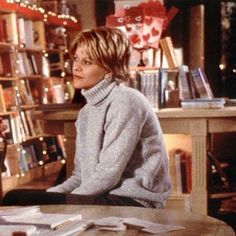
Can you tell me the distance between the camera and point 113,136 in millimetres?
1859

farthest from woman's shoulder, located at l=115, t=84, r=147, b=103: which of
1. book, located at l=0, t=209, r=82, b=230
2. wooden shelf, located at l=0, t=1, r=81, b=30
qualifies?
wooden shelf, located at l=0, t=1, r=81, b=30

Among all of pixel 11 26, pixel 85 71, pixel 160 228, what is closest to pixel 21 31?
pixel 11 26

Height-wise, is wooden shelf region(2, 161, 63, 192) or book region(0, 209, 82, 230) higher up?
book region(0, 209, 82, 230)

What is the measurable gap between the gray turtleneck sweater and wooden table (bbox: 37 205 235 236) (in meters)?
0.30

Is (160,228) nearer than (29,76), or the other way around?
(160,228)

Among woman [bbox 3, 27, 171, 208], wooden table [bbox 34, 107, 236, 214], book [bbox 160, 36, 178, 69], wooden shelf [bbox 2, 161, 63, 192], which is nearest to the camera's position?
woman [bbox 3, 27, 171, 208]

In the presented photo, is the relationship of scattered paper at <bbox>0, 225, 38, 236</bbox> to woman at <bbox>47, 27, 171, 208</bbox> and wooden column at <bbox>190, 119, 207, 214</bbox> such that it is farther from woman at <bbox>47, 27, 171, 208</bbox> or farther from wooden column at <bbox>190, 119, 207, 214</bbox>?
wooden column at <bbox>190, 119, 207, 214</bbox>

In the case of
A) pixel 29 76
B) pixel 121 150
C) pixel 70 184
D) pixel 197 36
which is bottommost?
pixel 70 184

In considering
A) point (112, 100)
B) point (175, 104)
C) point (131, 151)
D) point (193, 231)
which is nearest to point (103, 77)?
point (112, 100)

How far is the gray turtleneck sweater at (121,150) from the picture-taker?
1.83 metres

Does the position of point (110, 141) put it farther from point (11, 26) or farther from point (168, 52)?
point (11, 26)

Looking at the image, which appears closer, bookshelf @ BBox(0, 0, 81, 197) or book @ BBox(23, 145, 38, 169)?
bookshelf @ BBox(0, 0, 81, 197)

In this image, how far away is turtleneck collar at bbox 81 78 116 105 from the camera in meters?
1.98

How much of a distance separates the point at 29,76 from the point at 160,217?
185 inches
